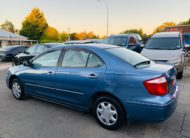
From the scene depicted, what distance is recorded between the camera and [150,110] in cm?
295

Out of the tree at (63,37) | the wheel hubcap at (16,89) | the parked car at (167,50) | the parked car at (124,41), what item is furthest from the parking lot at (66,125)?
the tree at (63,37)

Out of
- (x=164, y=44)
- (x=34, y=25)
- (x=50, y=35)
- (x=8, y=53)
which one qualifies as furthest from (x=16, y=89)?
(x=34, y=25)

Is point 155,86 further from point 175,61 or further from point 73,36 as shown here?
point 73,36

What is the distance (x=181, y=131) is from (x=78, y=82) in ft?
6.79

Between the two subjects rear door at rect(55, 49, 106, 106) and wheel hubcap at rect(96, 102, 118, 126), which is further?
rear door at rect(55, 49, 106, 106)

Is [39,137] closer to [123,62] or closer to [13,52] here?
[123,62]

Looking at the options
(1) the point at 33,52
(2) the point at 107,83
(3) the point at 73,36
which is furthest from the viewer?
(3) the point at 73,36

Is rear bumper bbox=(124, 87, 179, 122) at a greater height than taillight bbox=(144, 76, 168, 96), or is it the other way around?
taillight bbox=(144, 76, 168, 96)

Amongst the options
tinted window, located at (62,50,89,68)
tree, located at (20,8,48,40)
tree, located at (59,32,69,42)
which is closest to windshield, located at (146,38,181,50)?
tinted window, located at (62,50,89,68)

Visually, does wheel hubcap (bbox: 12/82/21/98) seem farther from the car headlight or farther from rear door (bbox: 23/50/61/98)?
the car headlight

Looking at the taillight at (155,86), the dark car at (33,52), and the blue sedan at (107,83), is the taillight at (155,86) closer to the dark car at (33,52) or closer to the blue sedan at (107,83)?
the blue sedan at (107,83)

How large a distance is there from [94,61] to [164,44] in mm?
5402

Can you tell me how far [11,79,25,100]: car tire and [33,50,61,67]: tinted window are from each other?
85 centimetres

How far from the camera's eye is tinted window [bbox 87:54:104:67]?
3514 mm
